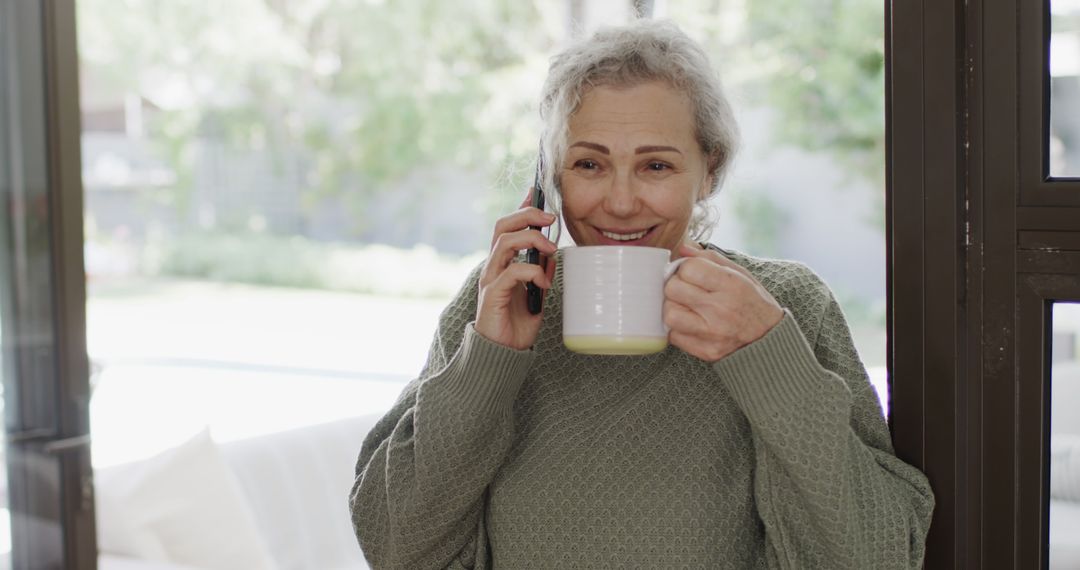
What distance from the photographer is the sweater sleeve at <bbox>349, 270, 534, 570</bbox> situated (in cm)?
106

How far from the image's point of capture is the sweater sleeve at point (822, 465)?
95cm

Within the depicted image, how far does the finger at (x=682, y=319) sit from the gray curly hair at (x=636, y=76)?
0.92 feet

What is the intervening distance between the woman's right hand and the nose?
75 millimetres

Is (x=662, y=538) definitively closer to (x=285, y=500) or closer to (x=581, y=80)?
(x=581, y=80)

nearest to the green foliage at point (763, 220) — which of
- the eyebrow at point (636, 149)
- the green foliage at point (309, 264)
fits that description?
the green foliage at point (309, 264)

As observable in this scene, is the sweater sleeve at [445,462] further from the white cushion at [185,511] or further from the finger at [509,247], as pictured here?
the white cushion at [185,511]

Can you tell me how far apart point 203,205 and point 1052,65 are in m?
8.15

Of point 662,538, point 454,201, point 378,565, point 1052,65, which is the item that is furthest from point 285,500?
point 454,201

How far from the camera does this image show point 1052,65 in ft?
3.08

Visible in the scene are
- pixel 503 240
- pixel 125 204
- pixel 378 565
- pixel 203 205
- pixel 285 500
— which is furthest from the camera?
pixel 203 205

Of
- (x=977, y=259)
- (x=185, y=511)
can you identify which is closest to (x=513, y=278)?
(x=977, y=259)

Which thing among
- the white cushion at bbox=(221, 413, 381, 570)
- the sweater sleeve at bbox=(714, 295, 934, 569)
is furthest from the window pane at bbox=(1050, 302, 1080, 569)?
the white cushion at bbox=(221, 413, 381, 570)

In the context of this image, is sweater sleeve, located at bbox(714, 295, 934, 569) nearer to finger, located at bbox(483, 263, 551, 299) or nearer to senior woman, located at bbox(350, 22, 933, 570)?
senior woman, located at bbox(350, 22, 933, 570)

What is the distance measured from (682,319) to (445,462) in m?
0.30
